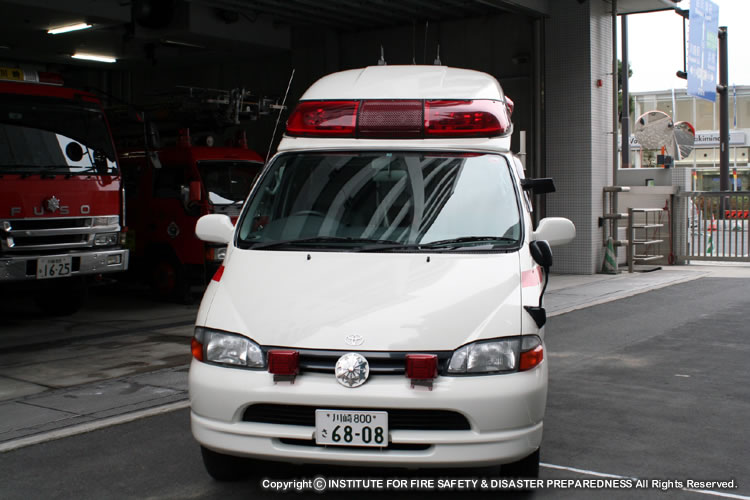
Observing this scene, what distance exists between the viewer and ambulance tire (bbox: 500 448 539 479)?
443 centimetres

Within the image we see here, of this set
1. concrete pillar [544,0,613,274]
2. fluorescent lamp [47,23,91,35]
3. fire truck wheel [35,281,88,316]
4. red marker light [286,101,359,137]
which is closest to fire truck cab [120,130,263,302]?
fire truck wheel [35,281,88,316]

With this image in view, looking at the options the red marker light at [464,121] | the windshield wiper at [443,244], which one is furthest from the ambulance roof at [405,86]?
the windshield wiper at [443,244]

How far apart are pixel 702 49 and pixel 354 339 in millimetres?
19857

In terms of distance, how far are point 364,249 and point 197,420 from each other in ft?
4.15

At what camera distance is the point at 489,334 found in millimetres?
4094

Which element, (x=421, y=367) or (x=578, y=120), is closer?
(x=421, y=367)

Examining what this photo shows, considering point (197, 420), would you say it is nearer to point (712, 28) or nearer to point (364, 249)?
point (364, 249)

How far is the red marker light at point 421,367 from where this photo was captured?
3.92 meters

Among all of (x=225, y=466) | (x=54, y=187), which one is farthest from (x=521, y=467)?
(x=54, y=187)

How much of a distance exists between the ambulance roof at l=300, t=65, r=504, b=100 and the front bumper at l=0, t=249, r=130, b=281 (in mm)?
5477

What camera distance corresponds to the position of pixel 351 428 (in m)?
3.93

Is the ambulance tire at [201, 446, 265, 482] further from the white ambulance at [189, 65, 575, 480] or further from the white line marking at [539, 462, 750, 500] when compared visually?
the white line marking at [539, 462, 750, 500]

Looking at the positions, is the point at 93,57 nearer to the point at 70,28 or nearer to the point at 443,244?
the point at 70,28

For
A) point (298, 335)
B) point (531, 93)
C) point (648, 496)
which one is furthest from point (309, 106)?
point (531, 93)
